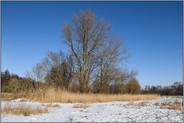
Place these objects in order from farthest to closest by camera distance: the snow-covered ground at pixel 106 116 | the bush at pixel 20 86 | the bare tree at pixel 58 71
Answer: the bare tree at pixel 58 71 → the bush at pixel 20 86 → the snow-covered ground at pixel 106 116

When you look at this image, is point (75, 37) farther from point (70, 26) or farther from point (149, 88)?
point (149, 88)

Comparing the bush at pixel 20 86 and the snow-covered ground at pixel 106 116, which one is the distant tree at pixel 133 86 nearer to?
the bush at pixel 20 86

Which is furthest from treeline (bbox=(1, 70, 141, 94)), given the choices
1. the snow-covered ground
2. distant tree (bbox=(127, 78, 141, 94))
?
the snow-covered ground

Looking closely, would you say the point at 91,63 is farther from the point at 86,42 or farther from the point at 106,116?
the point at 106,116

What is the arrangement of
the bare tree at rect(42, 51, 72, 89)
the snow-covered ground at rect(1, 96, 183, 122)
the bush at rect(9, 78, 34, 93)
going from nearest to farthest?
the snow-covered ground at rect(1, 96, 183, 122), the bush at rect(9, 78, 34, 93), the bare tree at rect(42, 51, 72, 89)

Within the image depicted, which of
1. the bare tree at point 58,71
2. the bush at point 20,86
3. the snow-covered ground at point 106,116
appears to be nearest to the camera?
the snow-covered ground at point 106,116

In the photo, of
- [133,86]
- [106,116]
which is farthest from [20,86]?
[133,86]

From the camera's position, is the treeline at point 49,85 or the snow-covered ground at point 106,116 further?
the treeline at point 49,85

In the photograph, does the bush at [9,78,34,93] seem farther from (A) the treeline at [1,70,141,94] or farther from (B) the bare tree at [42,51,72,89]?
(B) the bare tree at [42,51,72,89]

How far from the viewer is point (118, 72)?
23531 mm

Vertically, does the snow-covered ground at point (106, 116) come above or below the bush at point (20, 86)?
below

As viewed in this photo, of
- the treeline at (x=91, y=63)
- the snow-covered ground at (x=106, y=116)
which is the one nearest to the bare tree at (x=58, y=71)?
the treeline at (x=91, y=63)

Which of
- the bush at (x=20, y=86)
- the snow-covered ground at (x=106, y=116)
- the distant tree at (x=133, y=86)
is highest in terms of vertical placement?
the distant tree at (x=133, y=86)

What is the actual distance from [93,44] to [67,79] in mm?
4840
